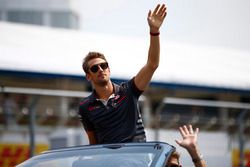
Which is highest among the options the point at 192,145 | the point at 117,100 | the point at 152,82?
the point at 152,82

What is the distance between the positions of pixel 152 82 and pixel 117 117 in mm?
10822

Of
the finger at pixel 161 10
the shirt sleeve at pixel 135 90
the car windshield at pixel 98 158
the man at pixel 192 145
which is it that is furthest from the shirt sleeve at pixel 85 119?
the man at pixel 192 145

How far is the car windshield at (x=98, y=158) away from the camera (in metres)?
4.99

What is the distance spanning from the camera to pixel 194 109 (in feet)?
41.3

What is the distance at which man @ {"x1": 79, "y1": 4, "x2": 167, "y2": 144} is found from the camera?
19.3ft

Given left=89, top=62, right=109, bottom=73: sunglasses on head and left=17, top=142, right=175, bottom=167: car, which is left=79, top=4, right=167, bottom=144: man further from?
left=17, top=142, right=175, bottom=167: car

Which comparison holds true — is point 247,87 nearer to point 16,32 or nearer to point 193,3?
point 16,32

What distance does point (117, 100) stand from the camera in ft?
19.7

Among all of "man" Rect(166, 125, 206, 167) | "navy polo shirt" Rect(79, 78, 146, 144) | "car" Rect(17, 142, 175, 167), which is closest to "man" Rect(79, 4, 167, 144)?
"navy polo shirt" Rect(79, 78, 146, 144)

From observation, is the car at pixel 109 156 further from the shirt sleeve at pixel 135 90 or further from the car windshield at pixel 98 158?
the shirt sleeve at pixel 135 90

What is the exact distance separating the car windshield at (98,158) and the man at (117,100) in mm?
682

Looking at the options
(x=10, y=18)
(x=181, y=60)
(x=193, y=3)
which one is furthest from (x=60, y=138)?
(x=10, y=18)

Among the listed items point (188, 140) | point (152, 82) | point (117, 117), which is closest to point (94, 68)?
point (117, 117)

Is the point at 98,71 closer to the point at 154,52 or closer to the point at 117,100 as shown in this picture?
the point at 117,100
